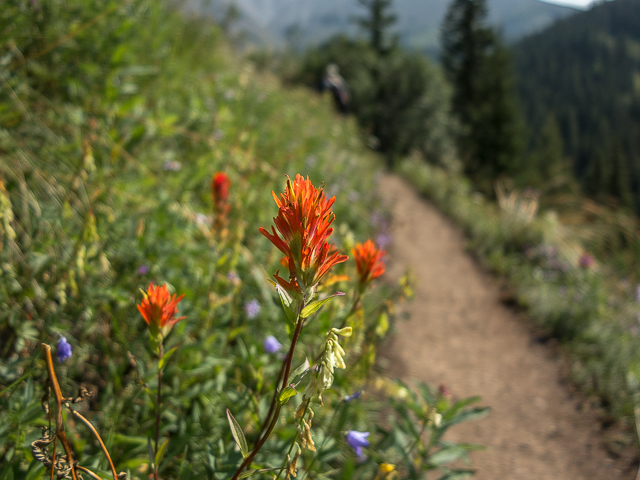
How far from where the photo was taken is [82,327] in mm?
1469

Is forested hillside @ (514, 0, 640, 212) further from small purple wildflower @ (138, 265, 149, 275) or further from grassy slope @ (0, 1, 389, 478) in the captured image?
small purple wildflower @ (138, 265, 149, 275)

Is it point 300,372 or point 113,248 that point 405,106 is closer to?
point 113,248

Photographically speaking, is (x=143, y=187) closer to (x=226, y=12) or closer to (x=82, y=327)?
(x=82, y=327)

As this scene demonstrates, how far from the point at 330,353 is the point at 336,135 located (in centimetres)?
677

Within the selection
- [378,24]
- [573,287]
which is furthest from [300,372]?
[378,24]

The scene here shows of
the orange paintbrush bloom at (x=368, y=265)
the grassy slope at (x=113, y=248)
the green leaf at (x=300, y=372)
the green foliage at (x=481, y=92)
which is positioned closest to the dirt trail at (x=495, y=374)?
the grassy slope at (x=113, y=248)

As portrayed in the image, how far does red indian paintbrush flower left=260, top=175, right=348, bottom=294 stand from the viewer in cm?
62

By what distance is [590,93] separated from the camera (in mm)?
73062

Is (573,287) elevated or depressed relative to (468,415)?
depressed

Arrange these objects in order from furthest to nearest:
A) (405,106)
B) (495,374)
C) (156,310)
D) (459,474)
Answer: (405,106), (495,374), (459,474), (156,310)

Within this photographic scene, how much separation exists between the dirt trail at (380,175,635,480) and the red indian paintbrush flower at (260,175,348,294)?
209cm

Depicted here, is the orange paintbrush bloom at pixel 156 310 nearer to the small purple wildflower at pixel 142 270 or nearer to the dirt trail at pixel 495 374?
the small purple wildflower at pixel 142 270

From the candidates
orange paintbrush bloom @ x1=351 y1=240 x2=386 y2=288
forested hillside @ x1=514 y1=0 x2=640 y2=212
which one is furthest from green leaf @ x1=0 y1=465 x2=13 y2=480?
forested hillside @ x1=514 y1=0 x2=640 y2=212

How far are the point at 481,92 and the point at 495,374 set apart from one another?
28488 millimetres
